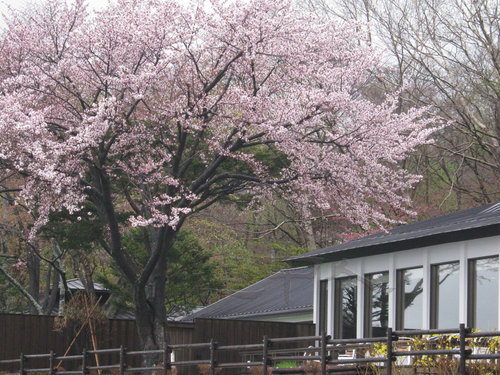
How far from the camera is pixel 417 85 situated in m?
28.5

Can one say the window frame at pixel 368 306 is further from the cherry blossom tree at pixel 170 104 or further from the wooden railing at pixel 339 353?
the cherry blossom tree at pixel 170 104

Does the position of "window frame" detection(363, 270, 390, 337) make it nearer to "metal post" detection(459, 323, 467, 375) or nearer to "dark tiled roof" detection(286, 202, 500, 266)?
"dark tiled roof" detection(286, 202, 500, 266)

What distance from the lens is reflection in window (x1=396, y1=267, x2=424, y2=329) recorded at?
52.2 ft

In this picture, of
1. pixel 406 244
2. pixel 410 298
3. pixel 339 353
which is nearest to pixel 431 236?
pixel 406 244

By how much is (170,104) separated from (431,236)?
6484mm

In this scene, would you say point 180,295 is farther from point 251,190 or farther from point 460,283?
point 460,283

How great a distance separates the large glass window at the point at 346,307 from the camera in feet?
58.7

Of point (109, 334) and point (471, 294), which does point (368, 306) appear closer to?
point (471, 294)

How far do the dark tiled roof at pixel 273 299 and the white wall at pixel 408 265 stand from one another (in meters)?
5.63

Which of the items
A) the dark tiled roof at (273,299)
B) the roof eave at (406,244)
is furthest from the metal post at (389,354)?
the dark tiled roof at (273,299)

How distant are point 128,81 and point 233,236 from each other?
2263 cm

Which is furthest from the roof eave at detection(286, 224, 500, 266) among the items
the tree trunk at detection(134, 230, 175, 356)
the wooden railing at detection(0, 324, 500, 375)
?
the tree trunk at detection(134, 230, 175, 356)

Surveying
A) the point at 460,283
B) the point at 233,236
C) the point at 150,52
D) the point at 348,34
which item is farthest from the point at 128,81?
the point at 233,236

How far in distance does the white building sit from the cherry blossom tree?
5.89ft
